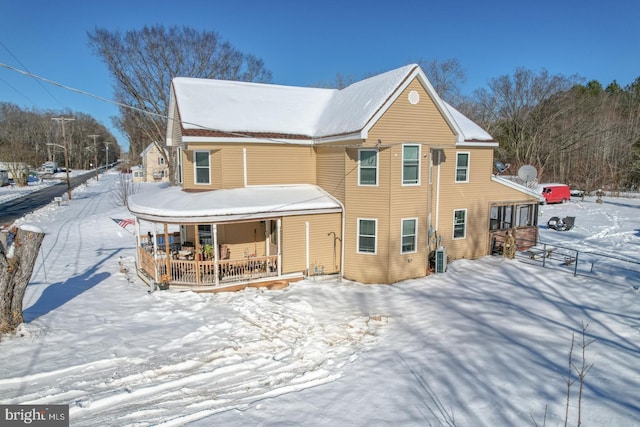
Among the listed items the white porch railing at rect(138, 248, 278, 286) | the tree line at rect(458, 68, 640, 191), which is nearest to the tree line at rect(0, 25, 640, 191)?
the tree line at rect(458, 68, 640, 191)

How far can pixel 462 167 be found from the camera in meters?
17.0

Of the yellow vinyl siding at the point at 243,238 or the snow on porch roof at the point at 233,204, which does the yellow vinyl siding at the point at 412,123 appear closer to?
the snow on porch roof at the point at 233,204

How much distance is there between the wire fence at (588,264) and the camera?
14156 mm

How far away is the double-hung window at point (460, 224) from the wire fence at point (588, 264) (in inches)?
115

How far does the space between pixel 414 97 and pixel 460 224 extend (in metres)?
6.50

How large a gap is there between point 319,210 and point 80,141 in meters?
108

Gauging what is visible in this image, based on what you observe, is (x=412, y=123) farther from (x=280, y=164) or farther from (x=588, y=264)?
(x=588, y=264)

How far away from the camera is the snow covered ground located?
6254 mm

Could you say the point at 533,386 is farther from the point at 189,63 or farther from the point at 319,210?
the point at 189,63

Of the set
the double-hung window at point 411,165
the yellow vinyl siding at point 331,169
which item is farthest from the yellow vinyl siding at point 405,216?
the yellow vinyl siding at point 331,169

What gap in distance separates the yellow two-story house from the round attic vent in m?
0.05

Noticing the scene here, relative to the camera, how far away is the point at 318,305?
12125 mm

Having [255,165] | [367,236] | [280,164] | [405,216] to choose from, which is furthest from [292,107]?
[405,216]

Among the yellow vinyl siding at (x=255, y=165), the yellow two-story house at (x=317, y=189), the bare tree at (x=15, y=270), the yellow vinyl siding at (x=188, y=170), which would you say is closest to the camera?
the bare tree at (x=15, y=270)
